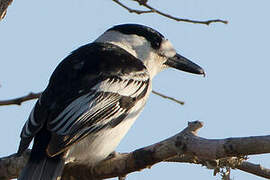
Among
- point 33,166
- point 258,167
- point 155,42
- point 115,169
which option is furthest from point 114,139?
point 155,42

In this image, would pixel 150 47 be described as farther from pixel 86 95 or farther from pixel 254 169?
pixel 254 169

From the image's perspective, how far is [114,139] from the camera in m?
4.82

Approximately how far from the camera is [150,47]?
20.1 feet

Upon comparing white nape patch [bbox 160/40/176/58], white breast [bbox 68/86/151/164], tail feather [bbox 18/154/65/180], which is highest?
white nape patch [bbox 160/40/176/58]

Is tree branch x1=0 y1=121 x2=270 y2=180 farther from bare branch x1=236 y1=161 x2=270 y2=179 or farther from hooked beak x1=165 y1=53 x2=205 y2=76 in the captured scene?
hooked beak x1=165 y1=53 x2=205 y2=76

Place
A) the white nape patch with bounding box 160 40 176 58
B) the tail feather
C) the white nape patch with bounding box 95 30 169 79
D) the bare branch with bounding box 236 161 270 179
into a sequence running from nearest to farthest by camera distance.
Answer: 1. the bare branch with bounding box 236 161 270 179
2. the tail feather
3. the white nape patch with bounding box 95 30 169 79
4. the white nape patch with bounding box 160 40 176 58

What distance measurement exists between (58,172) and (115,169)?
1.39 ft

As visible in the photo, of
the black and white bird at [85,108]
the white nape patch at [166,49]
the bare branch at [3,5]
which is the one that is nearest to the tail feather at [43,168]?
the black and white bird at [85,108]

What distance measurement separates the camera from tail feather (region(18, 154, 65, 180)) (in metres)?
4.32

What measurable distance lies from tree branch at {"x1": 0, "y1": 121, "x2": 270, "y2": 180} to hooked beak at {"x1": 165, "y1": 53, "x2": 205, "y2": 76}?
1.85m

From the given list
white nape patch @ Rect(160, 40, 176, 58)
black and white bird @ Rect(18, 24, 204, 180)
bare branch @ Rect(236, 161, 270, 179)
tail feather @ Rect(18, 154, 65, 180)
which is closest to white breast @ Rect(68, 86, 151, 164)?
black and white bird @ Rect(18, 24, 204, 180)

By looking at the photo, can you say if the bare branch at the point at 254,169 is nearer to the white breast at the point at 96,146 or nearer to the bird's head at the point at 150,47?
the white breast at the point at 96,146

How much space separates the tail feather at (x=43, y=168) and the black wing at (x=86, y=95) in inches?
5.6

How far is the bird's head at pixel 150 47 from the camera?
6105 millimetres
